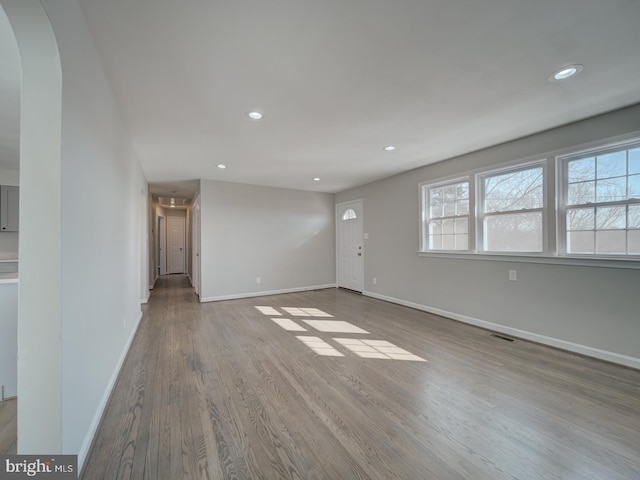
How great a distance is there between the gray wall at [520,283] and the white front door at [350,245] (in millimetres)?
717

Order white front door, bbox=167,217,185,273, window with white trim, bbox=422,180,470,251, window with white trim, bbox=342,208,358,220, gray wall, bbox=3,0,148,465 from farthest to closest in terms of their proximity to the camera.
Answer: white front door, bbox=167,217,185,273 < window with white trim, bbox=342,208,358,220 < window with white trim, bbox=422,180,470,251 < gray wall, bbox=3,0,148,465

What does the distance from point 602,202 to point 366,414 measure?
3.13 metres

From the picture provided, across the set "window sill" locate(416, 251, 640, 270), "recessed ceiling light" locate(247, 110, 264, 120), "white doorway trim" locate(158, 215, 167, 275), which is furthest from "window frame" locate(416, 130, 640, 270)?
"white doorway trim" locate(158, 215, 167, 275)

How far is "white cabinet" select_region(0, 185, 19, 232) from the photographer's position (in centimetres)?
417

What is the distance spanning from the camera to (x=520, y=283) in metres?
3.26

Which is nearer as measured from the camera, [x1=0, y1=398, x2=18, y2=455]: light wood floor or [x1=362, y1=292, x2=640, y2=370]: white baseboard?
[x1=0, y1=398, x2=18, y2=455]: light wood floor

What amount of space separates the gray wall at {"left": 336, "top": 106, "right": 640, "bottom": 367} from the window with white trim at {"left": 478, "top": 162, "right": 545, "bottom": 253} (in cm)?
21

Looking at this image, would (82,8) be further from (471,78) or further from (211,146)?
(471,78)

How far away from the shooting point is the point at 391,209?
16.7 ft

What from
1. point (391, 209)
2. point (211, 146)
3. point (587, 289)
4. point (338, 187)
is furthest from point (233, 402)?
point (338, 187)

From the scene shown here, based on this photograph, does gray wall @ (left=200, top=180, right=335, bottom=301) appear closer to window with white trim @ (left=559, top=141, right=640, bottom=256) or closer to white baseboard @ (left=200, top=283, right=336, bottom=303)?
white baseboard @ (left=200, top=283, right=336, bottom=303)

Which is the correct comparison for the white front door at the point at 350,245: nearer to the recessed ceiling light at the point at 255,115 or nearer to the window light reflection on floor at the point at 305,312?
the window light reflection on floor at the point at 305,312

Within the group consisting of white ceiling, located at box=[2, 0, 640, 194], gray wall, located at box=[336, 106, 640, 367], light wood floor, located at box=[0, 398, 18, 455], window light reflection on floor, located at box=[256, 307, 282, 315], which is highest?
white ceiling, located at box=[2, 0, 640, 194]

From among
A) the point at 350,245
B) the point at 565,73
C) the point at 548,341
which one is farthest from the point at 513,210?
the point at 350,245
